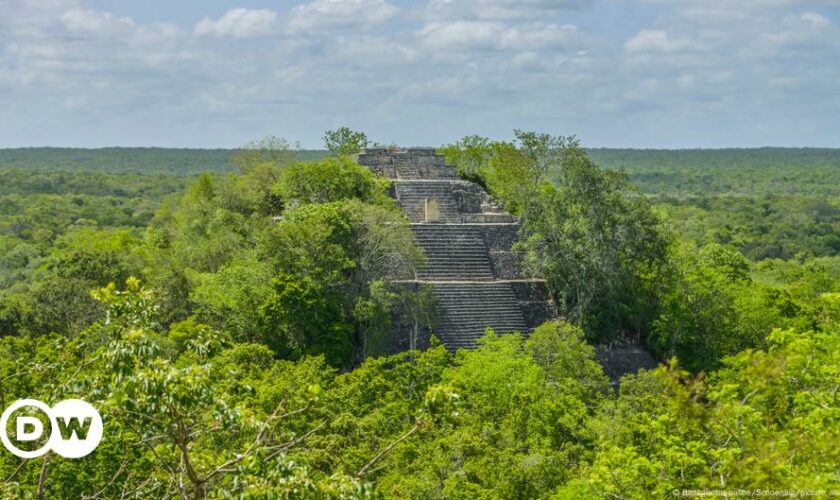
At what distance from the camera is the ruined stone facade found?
21.8 metres

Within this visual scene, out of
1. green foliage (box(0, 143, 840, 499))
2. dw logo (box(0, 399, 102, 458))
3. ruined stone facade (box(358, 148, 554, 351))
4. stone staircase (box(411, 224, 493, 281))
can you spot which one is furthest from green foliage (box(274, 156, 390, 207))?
dw logo (box(0, 399, 102, 458))

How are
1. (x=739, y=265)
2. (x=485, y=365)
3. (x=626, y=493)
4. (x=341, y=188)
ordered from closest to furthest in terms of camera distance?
(x=626, y=493)
(x=485, y=365)
(x=341, y=188)
(x=739, y=265)

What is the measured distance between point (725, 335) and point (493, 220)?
5337mm

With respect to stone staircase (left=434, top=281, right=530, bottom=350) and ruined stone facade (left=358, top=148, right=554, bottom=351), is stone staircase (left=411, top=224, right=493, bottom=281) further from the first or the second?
stone staircase (left=434, top=281, right=530, bottom=350)

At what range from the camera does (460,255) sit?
2353 centimetres

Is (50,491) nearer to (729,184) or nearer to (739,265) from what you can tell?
(739,265)

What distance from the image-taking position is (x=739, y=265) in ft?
94.1

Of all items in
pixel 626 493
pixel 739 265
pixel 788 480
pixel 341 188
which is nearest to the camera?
pixel 788 480

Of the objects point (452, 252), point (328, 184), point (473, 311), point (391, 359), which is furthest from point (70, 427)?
point (328, 184)

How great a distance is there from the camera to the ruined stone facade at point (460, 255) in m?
21.8

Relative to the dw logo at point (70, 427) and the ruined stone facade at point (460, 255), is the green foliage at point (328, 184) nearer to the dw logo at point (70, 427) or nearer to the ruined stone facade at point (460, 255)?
the ruined stone facade at point (460, 255)

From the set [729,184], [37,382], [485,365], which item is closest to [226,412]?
[37,382]

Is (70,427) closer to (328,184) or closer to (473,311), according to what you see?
(473,311)

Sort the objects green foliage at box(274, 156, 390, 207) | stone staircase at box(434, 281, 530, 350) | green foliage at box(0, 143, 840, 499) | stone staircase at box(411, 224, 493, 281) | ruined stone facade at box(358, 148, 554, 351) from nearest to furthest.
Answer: green foliage at box(0, 143, 840, 499), stone staircase at box(434, 281, 530, 350), ruined stone facade at box(358, 148, 554, 351), stone staircase at box(411, 224, 493, 281), green foliage at box(274, 156, 390, 207)
